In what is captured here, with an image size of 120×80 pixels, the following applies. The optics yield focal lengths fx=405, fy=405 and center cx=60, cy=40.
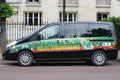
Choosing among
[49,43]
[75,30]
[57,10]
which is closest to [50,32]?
[49,43]

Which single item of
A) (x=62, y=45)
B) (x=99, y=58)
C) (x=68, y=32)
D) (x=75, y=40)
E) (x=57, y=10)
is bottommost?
(x=99, y=58)

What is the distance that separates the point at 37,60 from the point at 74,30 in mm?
1931

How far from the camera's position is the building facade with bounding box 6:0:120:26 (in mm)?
37562

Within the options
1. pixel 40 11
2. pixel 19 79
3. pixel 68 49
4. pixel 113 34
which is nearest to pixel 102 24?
pixel 113 34

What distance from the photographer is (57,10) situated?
38000 millimetres

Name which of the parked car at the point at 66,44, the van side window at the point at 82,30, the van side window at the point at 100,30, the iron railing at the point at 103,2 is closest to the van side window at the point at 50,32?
the parked car at the point at 66,44

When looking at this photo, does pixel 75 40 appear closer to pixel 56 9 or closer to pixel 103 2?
pixel 56 9

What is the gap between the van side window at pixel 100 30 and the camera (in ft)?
54.1

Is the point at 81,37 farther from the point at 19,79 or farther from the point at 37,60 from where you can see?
the point at 19,79

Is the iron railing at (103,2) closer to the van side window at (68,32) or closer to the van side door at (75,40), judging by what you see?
the van side door at (75,40)

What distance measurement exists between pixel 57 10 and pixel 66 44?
21.9 m

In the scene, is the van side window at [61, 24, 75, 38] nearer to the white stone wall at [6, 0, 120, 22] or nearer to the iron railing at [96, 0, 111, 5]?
the white stone wall at [6, 0, 120, 22]

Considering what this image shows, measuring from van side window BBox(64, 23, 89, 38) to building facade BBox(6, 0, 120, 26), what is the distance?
815 inches

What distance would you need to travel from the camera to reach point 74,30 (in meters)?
16.4
